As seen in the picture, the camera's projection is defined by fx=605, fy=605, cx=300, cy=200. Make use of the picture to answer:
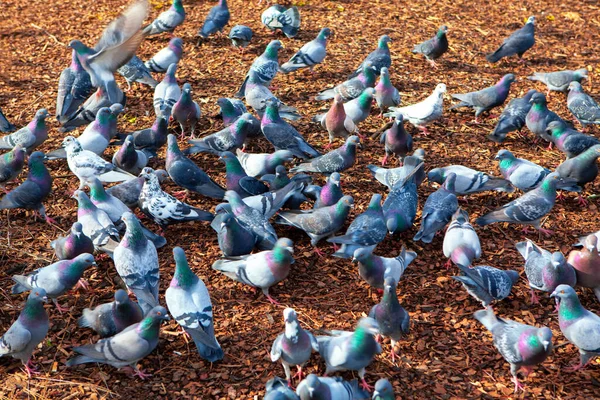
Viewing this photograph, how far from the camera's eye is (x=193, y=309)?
5.70 m

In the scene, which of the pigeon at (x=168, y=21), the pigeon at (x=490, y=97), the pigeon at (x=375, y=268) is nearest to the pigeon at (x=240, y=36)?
the pigeon at (x=168, y=21)

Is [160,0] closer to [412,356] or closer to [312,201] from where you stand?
[312,201]

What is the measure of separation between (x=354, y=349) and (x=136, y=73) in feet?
22.5

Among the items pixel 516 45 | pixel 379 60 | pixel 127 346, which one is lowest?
pixel 516 45

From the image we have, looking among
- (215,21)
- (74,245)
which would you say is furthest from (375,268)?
(215,21)

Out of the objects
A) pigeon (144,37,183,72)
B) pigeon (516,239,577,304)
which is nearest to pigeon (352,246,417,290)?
pigeon (516,239,577,304)

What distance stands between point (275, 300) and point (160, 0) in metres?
9.69

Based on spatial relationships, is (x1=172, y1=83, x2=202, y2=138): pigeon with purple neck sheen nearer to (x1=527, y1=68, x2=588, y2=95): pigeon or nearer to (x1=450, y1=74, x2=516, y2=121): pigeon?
(x1=450, y1=74, x2=516, y2=121): pigeon

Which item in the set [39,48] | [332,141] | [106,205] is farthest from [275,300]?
[39,48]

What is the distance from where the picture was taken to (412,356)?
5.84 metres

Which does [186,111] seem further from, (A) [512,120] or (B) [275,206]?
(A) [512,120]

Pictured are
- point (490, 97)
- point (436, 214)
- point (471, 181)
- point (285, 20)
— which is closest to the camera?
point (436, 214)

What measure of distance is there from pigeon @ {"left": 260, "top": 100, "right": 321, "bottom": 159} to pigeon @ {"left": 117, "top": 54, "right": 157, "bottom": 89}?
9.02ft

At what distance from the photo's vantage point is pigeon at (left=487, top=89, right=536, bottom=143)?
29.7 ft
